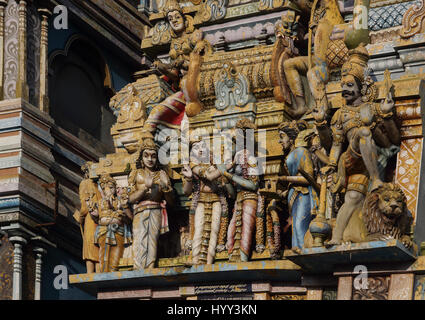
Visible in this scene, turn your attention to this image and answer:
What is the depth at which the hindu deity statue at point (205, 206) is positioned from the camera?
1184 inches

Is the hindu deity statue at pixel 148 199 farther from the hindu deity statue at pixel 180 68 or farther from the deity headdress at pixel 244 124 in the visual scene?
Answer: the deity headdress at pixel 244 124

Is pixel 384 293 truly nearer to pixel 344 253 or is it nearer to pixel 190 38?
pixel 344 253

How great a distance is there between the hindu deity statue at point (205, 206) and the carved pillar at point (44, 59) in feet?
22.0

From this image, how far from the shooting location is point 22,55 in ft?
119

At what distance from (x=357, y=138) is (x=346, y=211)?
4.14 ft

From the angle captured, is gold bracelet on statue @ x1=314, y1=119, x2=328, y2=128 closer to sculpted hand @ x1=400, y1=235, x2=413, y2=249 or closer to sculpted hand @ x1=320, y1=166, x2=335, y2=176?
sculpted hand @ x1=320, y1=166, x2=335, y2=176

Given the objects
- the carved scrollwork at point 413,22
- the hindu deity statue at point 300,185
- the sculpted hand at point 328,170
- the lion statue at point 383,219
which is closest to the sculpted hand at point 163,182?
the hindu deity statue at point 300,185

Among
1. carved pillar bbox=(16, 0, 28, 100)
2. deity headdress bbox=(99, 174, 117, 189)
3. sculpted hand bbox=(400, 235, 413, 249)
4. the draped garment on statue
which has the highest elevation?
carved pillar bbox=(16, 0, 28, 100)

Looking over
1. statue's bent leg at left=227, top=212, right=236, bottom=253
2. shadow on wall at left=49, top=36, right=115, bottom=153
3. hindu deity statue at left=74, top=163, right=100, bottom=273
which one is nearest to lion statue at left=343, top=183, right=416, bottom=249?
statue's bent leg at left=227, top=212, right=236, bottom=253

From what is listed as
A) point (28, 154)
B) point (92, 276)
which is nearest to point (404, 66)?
point (92, 276)

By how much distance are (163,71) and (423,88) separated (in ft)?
21.1

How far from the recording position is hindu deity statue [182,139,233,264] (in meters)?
30.1

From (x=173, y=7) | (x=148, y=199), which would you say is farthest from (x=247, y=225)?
(x=173, y=7)

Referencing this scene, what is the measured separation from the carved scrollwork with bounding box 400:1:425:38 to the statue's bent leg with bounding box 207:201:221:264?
455 cm
